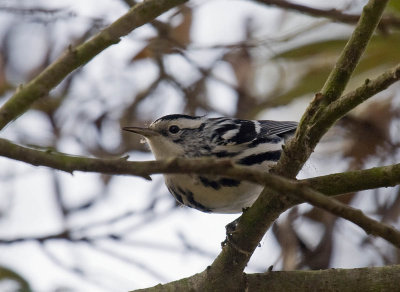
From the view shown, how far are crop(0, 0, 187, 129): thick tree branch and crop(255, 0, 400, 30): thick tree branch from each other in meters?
0.58

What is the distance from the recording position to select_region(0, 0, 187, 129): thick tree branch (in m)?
2.53

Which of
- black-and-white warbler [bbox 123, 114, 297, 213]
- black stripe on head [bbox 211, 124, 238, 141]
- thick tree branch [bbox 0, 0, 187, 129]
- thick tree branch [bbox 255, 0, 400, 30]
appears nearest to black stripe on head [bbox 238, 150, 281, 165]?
black-and-white warbler [bbox 123, 114, 297, 213]

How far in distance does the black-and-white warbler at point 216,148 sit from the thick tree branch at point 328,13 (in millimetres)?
824

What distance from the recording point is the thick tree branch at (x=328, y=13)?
3.00m

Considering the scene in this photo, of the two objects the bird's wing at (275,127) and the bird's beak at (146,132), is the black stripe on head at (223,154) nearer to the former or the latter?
the bird's wing at (275,127)

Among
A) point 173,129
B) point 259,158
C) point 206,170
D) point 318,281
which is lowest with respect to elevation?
point 206,170

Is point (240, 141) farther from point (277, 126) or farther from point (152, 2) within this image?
point (152, 2)

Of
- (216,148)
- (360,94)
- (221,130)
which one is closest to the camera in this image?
(360,94)

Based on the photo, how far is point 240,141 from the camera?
12.4 ft

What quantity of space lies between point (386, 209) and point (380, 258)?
0.41 metres

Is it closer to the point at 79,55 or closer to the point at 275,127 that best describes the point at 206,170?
the point at 79,55

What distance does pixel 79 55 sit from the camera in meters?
2.63

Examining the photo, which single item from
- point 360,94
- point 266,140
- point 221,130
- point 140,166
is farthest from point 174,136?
point 140,166

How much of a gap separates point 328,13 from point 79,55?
1261 millimetres
